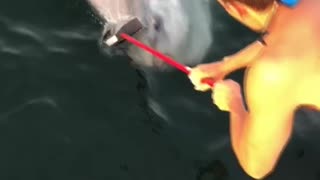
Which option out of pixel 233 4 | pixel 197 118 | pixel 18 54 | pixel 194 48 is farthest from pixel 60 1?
pixel 233 4

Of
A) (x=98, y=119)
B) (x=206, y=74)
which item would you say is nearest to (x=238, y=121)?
(x=206, y=74)

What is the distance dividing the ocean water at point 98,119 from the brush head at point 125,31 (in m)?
0.38

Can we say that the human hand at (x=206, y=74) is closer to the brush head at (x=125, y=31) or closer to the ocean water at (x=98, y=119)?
the ocean water at (x=98, y=119)

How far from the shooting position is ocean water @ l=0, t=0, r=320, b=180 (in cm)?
590

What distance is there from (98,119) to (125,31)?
0.82m

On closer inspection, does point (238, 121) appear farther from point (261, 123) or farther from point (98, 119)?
point (98, 119)

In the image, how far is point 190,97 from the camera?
6559 mm

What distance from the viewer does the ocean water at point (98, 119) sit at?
19.4ft

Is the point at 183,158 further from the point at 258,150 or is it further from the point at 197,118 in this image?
the point at 258,150

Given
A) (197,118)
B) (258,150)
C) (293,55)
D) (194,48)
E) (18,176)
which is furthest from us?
(194,48)

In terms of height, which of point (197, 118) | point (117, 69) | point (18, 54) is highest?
point (18, 54)

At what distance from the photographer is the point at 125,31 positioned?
634 cm

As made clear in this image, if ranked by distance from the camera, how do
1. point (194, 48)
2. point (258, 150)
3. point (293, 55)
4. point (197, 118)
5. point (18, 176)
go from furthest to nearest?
point (194, 48)
point (197, 118)
point (18, 176)
point (258, 150)
point (293, 55)

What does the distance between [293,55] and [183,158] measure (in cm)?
187
